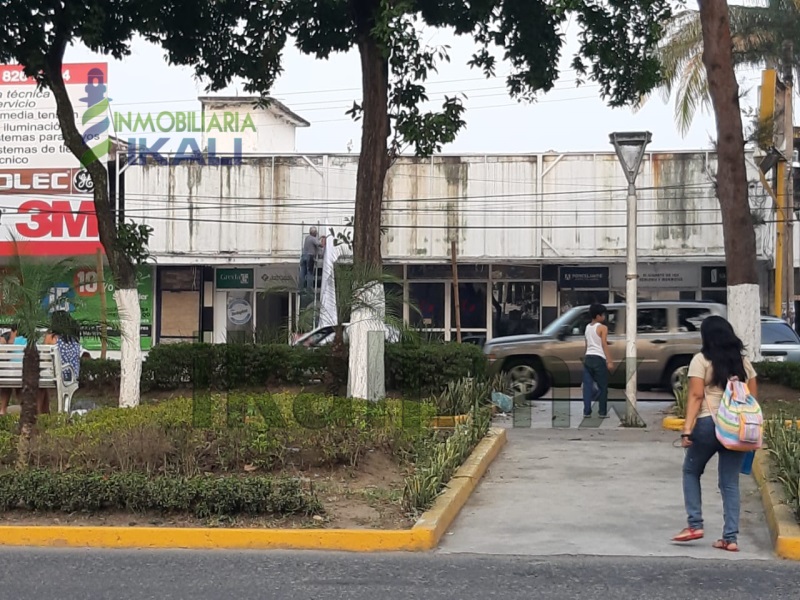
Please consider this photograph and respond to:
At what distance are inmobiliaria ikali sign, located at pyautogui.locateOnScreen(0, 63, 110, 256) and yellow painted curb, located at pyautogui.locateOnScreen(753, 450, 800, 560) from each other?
28.1 meters

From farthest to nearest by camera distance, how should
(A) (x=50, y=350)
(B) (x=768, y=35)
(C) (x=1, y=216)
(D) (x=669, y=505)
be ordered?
(C) (x=1, y=216)
(B) (x=768, y=35)
(A) (x=50, y=350)
(D) (x=669, y=505)

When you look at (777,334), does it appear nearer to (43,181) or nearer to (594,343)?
(594,343)

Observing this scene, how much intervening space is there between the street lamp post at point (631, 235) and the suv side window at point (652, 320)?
408 centimetres

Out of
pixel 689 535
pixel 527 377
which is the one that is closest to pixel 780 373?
pixel 527 377

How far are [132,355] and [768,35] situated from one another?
896 inches

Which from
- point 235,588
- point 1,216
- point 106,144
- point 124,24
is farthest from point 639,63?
point 1,216

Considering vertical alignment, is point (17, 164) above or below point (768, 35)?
below

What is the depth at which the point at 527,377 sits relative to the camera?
18.0 meters

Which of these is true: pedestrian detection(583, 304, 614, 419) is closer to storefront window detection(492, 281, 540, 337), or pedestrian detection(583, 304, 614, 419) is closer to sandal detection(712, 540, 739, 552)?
sandal detection(712, 540, 739, 552)

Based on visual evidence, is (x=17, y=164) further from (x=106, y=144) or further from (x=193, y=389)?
(x=193, y=389)

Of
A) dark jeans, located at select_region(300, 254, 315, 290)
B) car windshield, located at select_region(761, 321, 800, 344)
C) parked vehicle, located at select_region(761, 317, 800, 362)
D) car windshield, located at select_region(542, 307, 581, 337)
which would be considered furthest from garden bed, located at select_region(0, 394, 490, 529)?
dark jeans, located at select_region(300, 254, 315, 290)

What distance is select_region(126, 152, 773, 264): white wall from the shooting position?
31.6 meters

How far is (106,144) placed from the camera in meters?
33.6

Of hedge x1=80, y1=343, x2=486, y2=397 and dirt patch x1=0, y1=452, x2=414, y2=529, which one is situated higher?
hedge x1=80, y1=343, x2=486, y2=397
